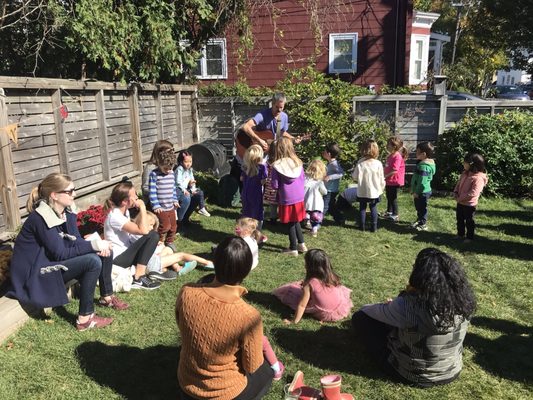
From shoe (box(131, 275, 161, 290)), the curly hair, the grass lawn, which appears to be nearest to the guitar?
the grass lawn

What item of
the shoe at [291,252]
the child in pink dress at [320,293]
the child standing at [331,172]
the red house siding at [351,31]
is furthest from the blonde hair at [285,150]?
the red house siding at [351,31]

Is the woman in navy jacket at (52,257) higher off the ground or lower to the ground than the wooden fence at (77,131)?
lower

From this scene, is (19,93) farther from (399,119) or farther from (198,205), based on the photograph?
(399,119)

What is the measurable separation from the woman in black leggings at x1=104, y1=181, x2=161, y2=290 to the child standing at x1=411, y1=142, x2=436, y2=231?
4.33 m

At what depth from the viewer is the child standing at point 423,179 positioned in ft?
23.9

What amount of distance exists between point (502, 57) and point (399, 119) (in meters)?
29.4

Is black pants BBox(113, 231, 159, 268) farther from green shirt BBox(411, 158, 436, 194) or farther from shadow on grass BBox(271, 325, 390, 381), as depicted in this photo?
green shirt BBox(411, 158, 436, 194)

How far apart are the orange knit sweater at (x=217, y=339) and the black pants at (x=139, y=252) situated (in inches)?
97.2

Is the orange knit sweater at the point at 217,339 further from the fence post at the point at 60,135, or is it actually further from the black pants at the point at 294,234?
the fence post at the point at 60,135

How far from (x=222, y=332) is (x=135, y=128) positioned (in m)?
6.87

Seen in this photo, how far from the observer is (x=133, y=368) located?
12.0 feet

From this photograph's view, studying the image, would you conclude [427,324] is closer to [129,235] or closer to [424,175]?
[129,235]

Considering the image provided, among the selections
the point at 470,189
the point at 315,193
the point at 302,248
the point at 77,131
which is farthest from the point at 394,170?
the point at 77,131

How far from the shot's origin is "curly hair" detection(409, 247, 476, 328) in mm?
3150
